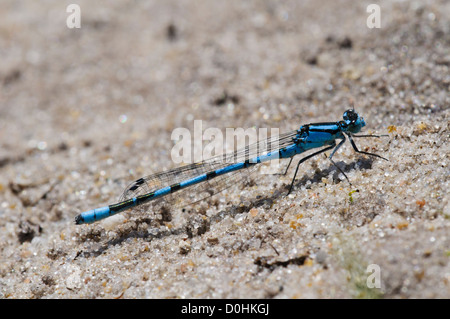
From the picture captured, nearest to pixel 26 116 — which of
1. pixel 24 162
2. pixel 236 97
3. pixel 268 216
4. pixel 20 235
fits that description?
pixel 24 162

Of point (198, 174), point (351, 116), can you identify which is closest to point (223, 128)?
point (198, 174)

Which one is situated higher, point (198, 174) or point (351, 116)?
point (351, 116)

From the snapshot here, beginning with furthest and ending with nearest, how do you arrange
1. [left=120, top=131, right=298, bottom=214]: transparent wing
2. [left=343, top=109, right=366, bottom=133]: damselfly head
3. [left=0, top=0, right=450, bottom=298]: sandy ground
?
[left=120, top=131, right=298, bottom=214]: transparent wing, [left=343, top=109, right=366, bottom=133]: damselfly head, [left=0, top=0, right=450, bottom=298]: sandy ground

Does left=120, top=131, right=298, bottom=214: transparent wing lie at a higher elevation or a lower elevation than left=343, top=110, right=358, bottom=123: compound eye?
lower

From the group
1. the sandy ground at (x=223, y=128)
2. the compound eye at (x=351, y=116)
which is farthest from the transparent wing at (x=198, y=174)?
the compound eye at (x=351, y=116)

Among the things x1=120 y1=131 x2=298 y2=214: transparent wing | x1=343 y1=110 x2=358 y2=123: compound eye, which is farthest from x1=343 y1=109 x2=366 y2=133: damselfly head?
x1=120 y1=131 x2=298 y2=214: transparent wing

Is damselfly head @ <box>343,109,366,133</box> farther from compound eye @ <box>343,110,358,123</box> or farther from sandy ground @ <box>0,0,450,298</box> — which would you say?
sandy ground @ <box>0,0,450,298</box>

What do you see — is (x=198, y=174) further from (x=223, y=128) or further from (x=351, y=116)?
(x=351, y=116)
